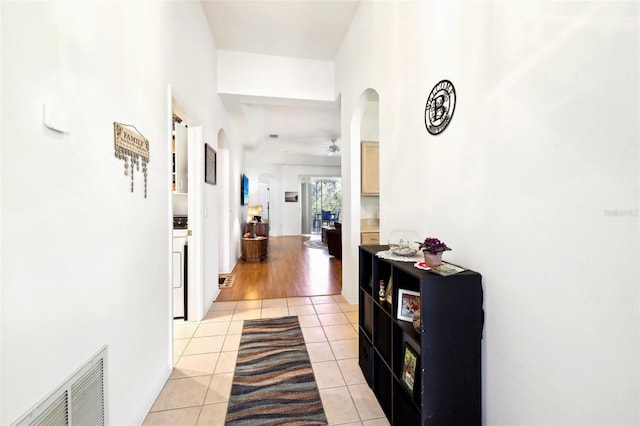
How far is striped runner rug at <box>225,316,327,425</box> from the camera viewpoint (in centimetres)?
157

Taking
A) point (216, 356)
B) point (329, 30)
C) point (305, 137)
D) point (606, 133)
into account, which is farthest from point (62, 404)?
point (305, 137)

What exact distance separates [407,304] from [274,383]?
1098 mm

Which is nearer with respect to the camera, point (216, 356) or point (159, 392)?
point (159, 392)

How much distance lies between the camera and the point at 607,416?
84 centimetres

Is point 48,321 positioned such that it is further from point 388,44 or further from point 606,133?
point 388,44

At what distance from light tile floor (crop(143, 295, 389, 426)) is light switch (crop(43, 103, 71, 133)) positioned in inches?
63.7

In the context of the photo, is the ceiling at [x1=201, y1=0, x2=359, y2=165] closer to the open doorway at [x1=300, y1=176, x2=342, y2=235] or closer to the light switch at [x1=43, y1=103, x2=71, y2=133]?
the light switch at [x1=43, y1=103, x2=71, y2=133]

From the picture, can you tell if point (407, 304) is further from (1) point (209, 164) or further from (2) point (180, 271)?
(1) point (209, 164)

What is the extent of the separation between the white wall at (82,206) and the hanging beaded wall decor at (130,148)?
48 mm

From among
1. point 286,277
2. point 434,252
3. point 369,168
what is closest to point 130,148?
point 434,252

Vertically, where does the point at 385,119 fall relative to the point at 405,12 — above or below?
below

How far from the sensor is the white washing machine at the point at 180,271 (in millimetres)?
2797

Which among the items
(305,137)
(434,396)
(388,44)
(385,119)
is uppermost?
(305,137)

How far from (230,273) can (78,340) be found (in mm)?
3761
